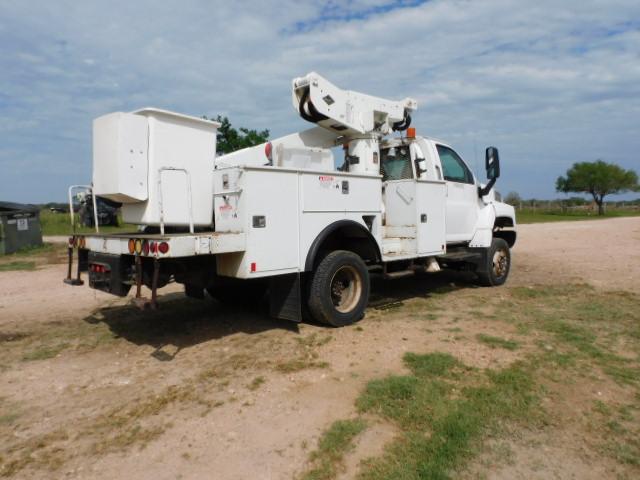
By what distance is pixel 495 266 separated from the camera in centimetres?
869

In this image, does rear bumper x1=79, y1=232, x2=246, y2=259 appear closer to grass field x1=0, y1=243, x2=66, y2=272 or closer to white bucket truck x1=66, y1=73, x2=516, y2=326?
white bucket truck x1=66, y1=73, x2=516, y2=326

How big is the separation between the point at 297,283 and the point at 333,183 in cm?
125

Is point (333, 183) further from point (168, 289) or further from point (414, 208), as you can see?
point (168, 289)

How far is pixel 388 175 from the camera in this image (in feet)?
24.5

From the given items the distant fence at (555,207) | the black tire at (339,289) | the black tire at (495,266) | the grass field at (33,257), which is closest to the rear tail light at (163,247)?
the black tire at (339,289)

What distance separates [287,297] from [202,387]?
150cm

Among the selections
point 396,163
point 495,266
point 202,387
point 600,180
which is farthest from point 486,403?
point 600,180

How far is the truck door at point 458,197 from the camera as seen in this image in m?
7.80

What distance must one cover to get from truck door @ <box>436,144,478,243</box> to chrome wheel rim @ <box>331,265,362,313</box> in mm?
2407

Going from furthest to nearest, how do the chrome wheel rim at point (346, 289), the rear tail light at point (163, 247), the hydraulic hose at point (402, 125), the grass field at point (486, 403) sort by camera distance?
the hydraulic hose at point (402, 125), the chrome wheel rim at point (346, 289), the rear tail light at point (163, 247), the grass field at point (486, 403)

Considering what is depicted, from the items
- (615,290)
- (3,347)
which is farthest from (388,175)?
(3,347)

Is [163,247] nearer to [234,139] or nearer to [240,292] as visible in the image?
[240,292]

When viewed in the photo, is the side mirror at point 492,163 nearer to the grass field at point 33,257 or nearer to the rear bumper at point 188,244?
the rear bumper at point 188,244

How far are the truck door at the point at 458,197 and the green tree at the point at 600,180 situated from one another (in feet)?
184
